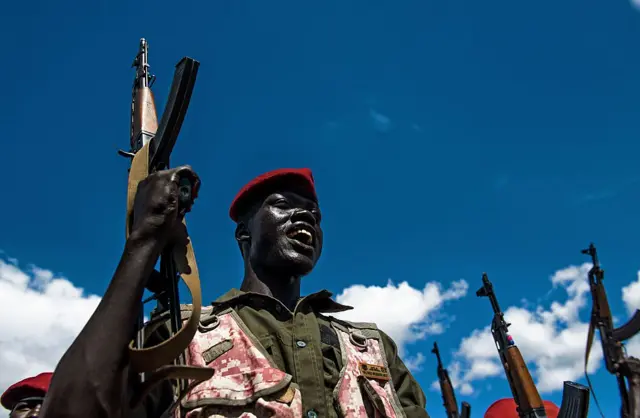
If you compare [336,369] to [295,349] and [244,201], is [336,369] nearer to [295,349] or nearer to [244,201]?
[295,349]

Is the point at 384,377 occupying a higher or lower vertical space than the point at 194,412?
higher

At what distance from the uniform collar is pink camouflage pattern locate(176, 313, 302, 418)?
334 mm

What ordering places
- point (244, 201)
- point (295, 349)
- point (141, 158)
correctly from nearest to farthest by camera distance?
point (141, 158), point (295, 349), point (244, 201)

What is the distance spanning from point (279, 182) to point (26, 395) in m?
4.08

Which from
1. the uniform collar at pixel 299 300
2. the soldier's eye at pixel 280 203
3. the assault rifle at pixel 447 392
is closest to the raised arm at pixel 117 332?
the uniform collar at pixel 299 300

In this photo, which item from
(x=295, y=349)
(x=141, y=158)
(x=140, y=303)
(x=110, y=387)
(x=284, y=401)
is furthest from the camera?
(x=295, y=349)

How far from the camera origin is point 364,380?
303cm

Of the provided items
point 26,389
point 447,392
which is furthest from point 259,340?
point 447,392

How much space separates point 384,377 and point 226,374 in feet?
2.99

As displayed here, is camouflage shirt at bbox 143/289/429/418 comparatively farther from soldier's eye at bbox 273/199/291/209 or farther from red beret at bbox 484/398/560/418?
red beret at bbox 484/398/560/418

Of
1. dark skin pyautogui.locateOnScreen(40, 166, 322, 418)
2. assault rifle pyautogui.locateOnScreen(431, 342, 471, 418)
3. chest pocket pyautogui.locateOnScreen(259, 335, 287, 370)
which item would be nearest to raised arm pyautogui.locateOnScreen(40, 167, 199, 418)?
dark skin pyautogui.locateOnScreen(40, 166, 322, 418)

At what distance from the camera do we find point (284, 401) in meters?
2.66

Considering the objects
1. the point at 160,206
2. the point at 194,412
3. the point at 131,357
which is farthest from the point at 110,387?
the point at 194,412

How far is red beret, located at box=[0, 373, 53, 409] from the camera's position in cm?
594
